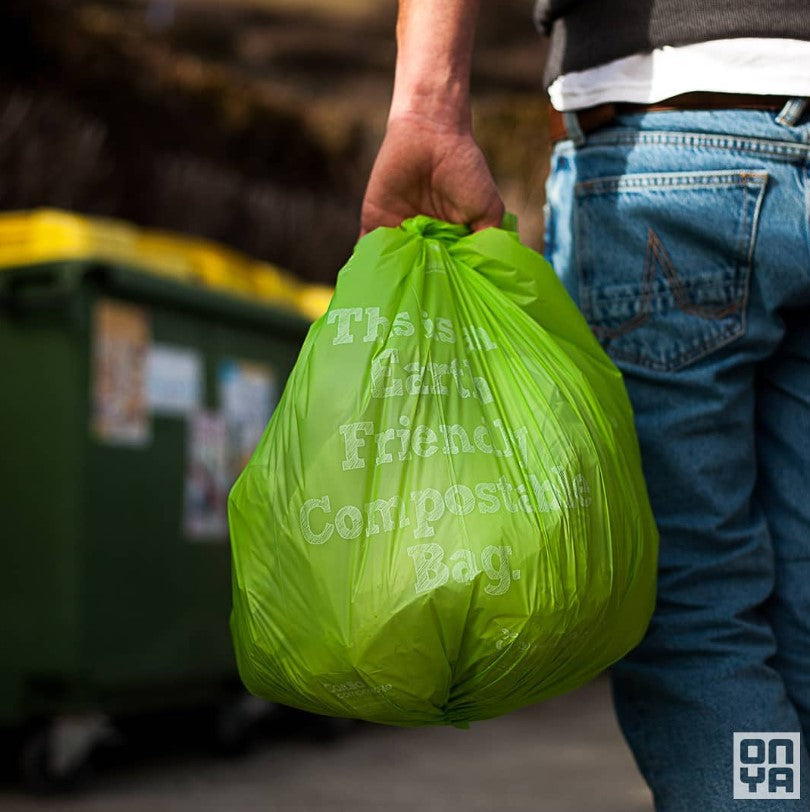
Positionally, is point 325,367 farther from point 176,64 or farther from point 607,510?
point 176,64

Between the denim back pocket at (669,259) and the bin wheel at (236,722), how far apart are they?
4.08m

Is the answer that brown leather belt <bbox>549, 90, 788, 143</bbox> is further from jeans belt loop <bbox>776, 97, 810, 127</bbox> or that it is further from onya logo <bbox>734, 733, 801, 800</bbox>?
onya logo <bbox>734, 733, 801, 800</bbox>

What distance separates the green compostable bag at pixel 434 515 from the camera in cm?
134

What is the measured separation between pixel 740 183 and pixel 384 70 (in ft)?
43.7

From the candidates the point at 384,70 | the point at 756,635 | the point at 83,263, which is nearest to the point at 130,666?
the point at 83,263

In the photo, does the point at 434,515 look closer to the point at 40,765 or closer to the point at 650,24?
the point at 650,24

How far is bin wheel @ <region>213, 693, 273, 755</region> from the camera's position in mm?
5449

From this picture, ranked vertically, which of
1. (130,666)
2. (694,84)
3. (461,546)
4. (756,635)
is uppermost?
(694,84)

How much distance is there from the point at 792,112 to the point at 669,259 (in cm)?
22

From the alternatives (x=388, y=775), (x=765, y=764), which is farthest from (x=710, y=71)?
(x=388, y=775)

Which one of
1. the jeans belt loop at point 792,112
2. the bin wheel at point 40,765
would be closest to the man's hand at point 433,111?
the jeans belt loop at point 792,112

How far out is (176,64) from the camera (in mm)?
10828

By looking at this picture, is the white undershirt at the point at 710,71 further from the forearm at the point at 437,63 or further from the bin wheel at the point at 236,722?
the bin wheel at the point at 236,722

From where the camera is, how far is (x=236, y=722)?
5.48 m
